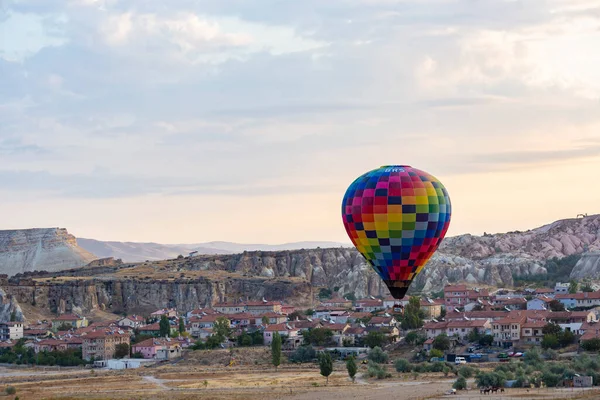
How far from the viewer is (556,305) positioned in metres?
96.8

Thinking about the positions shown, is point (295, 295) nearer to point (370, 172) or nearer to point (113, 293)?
point (113, 293)

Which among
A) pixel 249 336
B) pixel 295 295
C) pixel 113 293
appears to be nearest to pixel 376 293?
pixel 295 295

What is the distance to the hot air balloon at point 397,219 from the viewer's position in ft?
183

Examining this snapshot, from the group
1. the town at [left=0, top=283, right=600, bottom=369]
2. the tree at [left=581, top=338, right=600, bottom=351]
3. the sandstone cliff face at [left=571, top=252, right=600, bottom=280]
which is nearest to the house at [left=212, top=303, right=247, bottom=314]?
the town at [left=0, top=283, right=600, bottom=369]

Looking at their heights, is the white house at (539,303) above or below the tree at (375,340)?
above

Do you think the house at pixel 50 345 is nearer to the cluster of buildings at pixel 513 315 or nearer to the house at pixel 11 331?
the house at pixel 11 331

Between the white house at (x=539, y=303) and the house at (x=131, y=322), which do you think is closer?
the white house at (x=539, y=303)

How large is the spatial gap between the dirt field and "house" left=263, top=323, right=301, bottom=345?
438 cm

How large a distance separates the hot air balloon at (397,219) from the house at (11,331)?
57087 millimetres

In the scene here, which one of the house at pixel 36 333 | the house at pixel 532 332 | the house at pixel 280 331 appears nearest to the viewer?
the house at pixel 532 332

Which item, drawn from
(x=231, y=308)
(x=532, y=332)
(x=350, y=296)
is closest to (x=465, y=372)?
(x=532, y=332)

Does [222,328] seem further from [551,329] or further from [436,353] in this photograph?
[551,329]

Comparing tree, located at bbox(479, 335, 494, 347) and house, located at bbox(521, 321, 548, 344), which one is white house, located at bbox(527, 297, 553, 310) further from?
tree, located at bbox(479, 335, 494, 347)

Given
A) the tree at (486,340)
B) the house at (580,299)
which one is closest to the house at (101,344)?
the tree at (486,340)
